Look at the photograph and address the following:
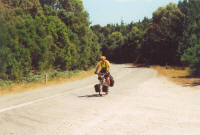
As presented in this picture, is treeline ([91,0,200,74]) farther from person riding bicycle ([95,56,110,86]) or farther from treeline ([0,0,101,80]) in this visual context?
person riding bicycle ([95,56,110,86])

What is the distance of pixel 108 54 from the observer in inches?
3701

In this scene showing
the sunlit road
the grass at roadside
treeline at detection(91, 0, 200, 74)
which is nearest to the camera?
the sunlit road

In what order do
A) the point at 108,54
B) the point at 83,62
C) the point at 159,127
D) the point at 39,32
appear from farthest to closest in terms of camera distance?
the point at 108,54 < the point at 83,62 < the point at 39,32 < the point at 159,127

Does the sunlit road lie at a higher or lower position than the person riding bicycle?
lower

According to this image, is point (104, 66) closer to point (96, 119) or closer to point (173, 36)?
point (96, 119)

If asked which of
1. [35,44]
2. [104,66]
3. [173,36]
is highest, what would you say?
[173,36]

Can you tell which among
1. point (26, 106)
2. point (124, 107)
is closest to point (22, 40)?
point (26, 106)

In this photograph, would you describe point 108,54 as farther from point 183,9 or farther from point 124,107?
point 124,107

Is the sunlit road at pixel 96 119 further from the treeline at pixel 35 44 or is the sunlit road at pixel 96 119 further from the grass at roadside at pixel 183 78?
the grass at roadside at pixel 183 78

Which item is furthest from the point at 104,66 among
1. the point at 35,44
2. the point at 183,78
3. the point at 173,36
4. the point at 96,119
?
the point at 173,36

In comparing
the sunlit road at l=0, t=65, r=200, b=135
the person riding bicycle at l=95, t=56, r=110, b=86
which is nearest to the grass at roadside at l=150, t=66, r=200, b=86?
the person riding bicycle at l=95, t=56, r=110, b=86

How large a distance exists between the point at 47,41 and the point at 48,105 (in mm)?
13098

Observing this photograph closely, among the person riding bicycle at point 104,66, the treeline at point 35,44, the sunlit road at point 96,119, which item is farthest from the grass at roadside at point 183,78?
the sunlit road at point 96,119

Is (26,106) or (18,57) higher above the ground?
(18,57)
